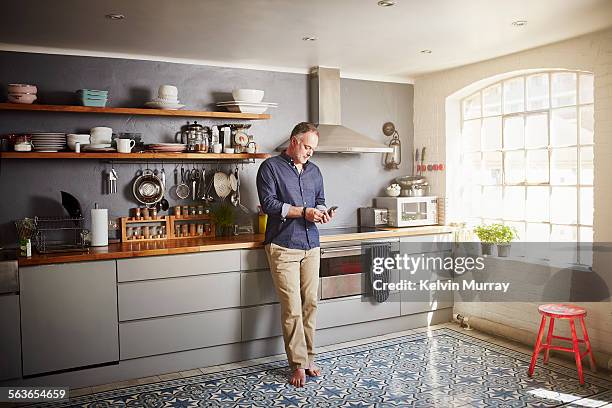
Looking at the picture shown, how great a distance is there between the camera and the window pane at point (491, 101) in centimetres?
534

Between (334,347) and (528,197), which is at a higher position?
(528,197)

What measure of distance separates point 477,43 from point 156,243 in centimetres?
297

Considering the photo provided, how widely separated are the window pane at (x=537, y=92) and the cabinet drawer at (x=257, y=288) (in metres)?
2.72

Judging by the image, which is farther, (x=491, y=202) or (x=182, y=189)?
(x=491, y=202)

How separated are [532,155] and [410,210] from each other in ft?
3.98

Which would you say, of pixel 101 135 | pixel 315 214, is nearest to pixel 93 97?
pixel 101 135

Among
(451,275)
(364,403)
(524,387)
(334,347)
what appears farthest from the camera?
(451,275)

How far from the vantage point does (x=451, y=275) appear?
5.51 metres

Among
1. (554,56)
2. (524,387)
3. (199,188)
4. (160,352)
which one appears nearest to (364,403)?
(524,387)

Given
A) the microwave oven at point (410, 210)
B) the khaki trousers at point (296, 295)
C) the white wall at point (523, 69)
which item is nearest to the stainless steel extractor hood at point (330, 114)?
the microwave oven at point (410, 210)

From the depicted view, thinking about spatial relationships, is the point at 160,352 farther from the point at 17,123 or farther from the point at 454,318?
the point at 454,318

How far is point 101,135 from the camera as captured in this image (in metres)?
4.43

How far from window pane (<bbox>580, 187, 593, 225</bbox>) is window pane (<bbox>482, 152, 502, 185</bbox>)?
2.90ft

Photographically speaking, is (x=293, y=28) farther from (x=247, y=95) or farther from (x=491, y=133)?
(x=491, y=133)
